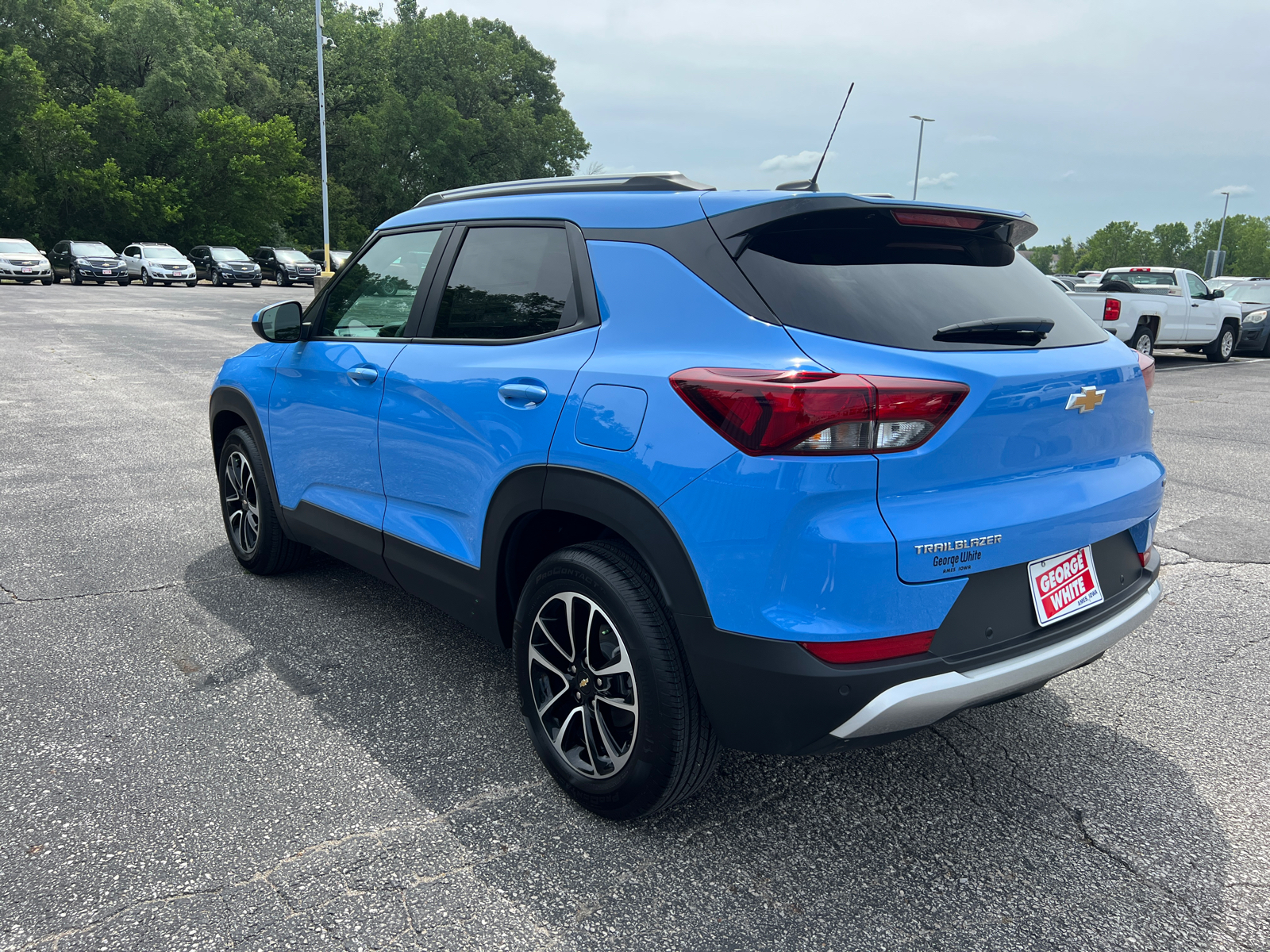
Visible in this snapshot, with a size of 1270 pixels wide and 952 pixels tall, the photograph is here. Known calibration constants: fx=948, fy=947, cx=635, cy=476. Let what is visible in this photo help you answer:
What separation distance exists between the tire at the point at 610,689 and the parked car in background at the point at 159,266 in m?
40.3

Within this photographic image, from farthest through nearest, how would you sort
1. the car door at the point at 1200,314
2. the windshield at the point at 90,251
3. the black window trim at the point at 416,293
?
the windshield at the point at 90,251 < the car door at the point at 1200,314 < the black window trim at the point at 416,293

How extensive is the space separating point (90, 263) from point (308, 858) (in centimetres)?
4025

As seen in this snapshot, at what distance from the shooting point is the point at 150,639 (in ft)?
13.1

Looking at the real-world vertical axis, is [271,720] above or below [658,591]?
below

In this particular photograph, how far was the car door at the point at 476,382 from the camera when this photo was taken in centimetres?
282

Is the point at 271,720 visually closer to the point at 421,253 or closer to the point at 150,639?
the point at 150,639

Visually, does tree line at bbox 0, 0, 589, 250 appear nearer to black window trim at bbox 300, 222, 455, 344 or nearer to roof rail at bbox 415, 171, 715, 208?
black window trim at bbox 300, 222, 455, 344

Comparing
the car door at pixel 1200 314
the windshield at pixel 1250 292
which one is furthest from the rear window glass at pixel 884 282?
the windshield at pixel 1250 292

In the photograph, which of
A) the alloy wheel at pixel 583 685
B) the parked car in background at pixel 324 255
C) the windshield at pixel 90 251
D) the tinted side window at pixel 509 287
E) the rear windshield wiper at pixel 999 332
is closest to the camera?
the rear windshield wiper at pixel 999 332

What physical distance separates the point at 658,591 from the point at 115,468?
6032mm

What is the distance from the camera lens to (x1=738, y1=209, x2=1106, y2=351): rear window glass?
7.80ft

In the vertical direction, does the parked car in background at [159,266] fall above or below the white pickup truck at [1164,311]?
above

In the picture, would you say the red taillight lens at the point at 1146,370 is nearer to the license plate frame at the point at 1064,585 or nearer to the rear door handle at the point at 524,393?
the license plate frame at the point at 1064,585

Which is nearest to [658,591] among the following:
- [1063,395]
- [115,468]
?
[1063,395]
